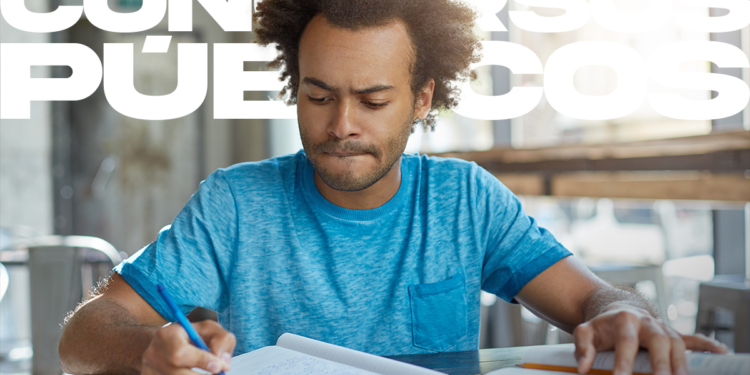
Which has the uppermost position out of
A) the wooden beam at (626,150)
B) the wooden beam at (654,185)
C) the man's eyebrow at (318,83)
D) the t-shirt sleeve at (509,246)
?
the man's eyebrow at (318,83)

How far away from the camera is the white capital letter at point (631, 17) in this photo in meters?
3.20

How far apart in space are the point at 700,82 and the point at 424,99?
1807 millimetres

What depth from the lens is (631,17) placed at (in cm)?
329

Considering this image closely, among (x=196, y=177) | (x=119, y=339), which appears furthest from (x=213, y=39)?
(x=119, y=339)

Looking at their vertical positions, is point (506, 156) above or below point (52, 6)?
below

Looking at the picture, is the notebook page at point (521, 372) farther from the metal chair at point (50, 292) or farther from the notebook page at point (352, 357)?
the metal chair at point (50, 292)

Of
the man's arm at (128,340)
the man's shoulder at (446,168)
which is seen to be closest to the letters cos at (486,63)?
the man's shoulder at (446,168)

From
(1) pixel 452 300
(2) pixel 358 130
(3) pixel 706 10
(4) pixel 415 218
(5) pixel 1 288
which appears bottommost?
(5) pixel 1 288

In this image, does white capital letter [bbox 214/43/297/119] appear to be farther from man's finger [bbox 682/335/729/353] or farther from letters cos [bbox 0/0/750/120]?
man's finger [bbox 682/335/729/353]

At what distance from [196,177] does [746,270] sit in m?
3.91

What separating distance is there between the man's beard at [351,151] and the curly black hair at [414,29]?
19 centimetres

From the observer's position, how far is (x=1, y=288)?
2.80 m

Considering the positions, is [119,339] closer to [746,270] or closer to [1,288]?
[1,288]

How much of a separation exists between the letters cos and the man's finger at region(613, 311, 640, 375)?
1.01m
